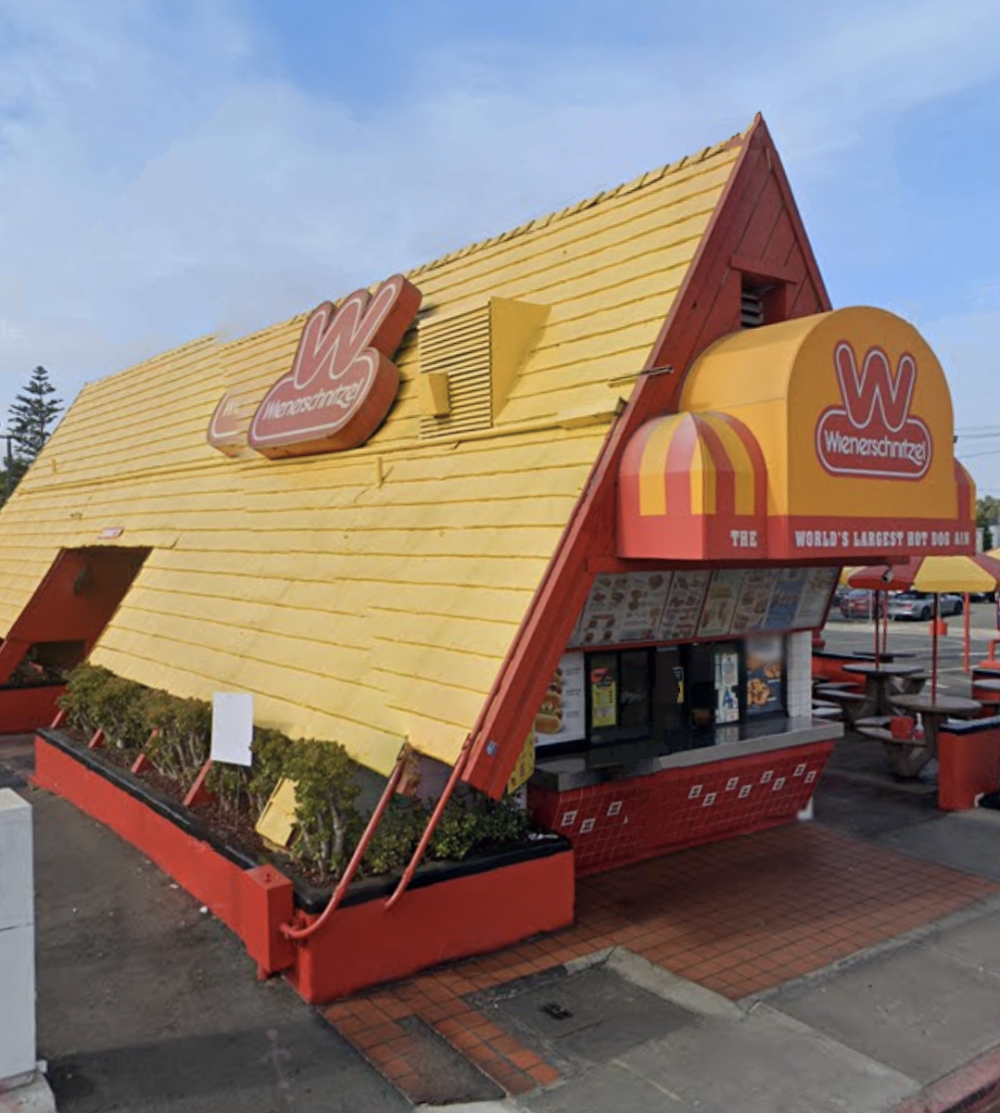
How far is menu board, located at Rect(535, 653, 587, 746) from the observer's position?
8648 millimetres

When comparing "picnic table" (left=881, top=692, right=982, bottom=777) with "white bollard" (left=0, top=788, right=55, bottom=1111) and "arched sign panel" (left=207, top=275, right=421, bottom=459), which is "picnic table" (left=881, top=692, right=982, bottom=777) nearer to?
"arched sign panel" (left=207, top=275, right=421, bottom=459)

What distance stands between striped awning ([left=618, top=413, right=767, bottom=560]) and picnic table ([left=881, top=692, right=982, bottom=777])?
7.47 m

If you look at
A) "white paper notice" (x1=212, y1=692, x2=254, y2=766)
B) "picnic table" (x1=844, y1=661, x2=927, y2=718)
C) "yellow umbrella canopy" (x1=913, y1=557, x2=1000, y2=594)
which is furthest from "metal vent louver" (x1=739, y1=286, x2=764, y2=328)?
"picnic table" (x1=844, y1=661, x2=927, y2=718)

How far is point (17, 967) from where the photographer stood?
5199 mm

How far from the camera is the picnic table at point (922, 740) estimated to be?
1246 centimetres

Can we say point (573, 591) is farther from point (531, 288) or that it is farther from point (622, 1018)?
point (531, 288)

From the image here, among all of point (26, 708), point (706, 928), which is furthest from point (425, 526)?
point (26, 708)

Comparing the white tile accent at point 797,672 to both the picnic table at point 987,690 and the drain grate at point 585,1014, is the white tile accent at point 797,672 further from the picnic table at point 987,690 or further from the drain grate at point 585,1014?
the picnic table at point 987,690

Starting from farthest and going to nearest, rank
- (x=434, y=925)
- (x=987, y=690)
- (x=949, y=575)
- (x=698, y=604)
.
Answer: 1. (x=987, y=690)
2. (x=949, y=575)
3. (x=698, y=604)
4. (x=434, y=925)

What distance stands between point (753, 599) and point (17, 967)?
24.0ft

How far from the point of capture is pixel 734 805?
982 centimetres

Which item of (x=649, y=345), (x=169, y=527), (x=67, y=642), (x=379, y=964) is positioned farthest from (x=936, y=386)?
(x=67, y=642)

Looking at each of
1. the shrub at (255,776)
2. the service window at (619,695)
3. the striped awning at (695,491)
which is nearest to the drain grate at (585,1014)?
the shrub at (255,776)

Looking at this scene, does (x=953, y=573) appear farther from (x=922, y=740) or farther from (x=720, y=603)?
(x=720, y=603)
